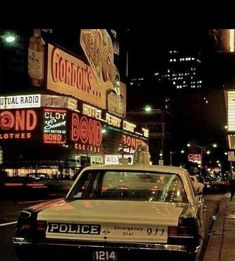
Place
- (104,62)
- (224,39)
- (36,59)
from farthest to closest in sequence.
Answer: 1. (104,62)
2. (36,59)
3. (224,39)

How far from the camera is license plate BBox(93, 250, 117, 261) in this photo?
19.1 ft

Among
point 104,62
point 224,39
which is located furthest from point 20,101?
point 224,39

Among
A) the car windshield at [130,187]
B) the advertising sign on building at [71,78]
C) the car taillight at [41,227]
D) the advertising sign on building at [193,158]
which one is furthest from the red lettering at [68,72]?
the car taillight at [41,227]

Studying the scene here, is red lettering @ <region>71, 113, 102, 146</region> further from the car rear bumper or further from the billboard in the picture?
the car rear bumper

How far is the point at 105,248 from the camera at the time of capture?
19.1ft

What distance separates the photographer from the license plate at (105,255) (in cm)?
582

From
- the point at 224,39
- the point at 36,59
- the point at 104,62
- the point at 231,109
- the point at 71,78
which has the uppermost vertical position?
the point at 104,62

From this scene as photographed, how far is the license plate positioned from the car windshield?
56.3 inches

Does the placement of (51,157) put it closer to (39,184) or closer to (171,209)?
(39,184)

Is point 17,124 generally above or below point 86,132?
above

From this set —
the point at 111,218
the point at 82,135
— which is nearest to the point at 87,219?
the point at 111,218

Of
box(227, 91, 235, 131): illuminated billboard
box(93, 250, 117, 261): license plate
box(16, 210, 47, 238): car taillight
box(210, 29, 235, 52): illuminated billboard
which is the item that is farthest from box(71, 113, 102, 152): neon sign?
box(93, 250, 117, 261): license plate

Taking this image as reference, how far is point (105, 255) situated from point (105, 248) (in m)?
0.07

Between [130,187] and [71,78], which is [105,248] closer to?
[130,187]
